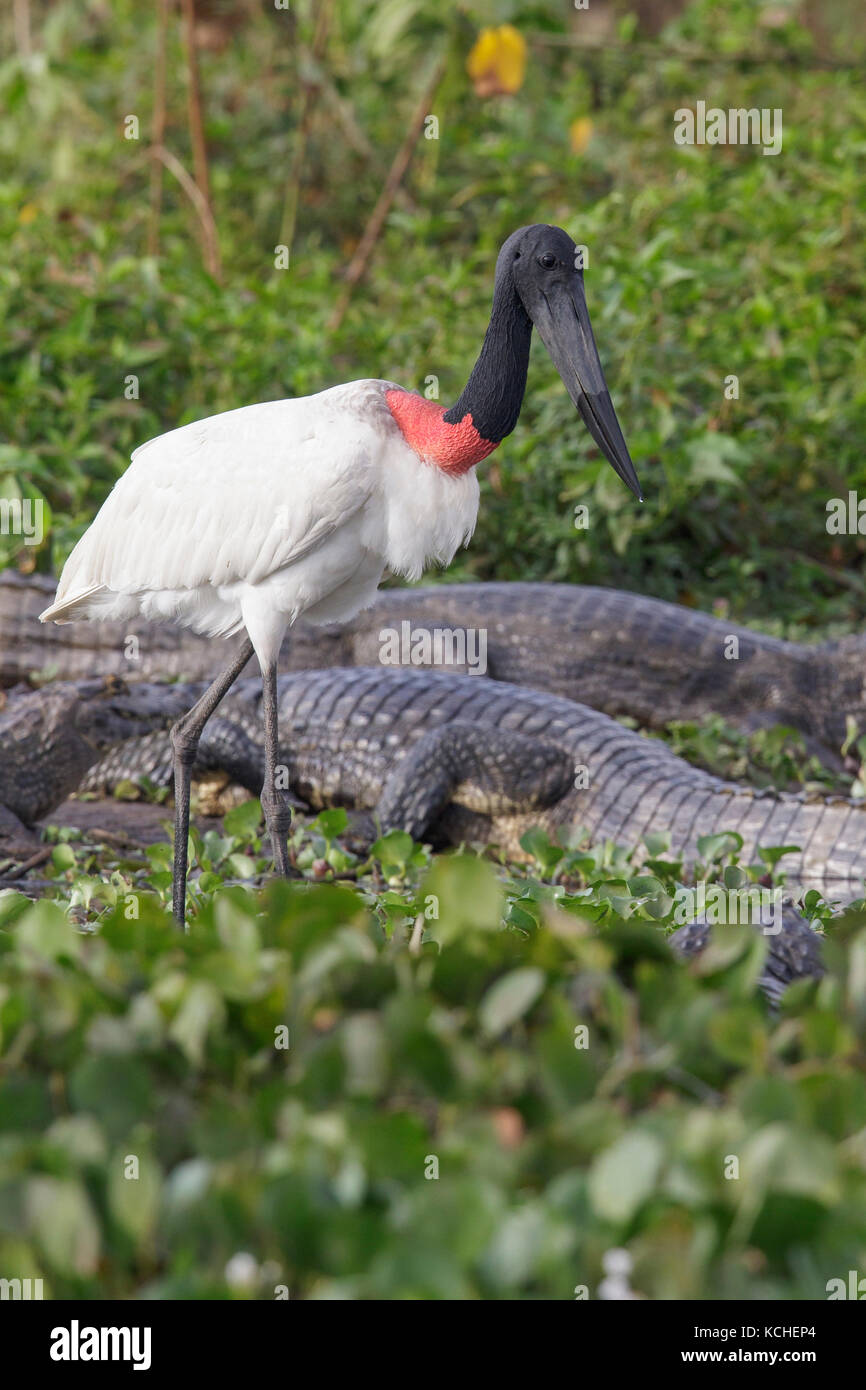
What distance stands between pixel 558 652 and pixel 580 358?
287 cm

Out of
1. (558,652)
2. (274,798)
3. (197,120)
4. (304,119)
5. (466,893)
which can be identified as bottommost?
(466,893)

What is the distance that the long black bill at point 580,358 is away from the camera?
286cm

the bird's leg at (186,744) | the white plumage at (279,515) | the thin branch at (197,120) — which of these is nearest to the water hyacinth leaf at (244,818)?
the bird's leg at (186,744)

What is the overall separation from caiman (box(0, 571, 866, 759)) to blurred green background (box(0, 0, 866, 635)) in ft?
1.28

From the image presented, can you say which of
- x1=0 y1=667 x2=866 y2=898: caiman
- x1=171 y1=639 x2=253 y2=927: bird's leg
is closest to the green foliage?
x1=171 y1=639 x2=253 y2=927: bird's leg

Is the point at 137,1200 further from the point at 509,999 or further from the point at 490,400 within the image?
the point at 490,400

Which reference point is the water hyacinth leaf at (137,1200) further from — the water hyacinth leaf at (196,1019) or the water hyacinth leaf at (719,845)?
the water hyacinth leaf at (719,845)

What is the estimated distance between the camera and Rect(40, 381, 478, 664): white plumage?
9.65 feet

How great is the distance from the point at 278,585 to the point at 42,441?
3520mm

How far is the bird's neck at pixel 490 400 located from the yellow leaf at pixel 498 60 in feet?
19.6

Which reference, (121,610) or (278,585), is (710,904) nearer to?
(278,585)

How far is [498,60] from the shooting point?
8273mm

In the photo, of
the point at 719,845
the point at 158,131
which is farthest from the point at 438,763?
the point at 158,131

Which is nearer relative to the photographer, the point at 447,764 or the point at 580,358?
the point at 580,358
